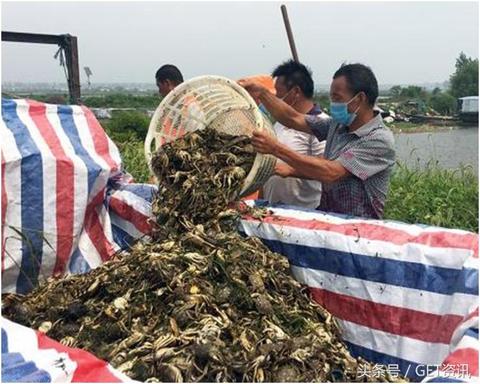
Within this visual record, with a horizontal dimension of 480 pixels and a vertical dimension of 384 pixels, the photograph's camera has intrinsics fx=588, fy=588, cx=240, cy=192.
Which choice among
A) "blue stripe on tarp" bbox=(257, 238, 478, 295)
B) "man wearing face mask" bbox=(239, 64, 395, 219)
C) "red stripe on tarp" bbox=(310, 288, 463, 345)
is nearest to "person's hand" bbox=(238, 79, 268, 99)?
"man wearing face mask" bbox=(239, 64, 395, 219)

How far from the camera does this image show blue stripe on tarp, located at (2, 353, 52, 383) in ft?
5.08

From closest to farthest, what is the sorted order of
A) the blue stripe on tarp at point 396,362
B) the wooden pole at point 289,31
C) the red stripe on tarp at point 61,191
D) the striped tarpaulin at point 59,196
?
the blue stripe on tarp at point 396,362
the striped tarpaulin at point 59,196
the red stripe on tarp at point 61,191
the wooden pole at point 289,31

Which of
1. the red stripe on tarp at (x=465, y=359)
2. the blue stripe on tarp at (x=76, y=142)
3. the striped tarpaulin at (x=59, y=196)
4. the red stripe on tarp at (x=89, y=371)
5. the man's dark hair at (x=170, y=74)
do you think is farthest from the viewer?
the man's dark hair at (x=170, y=74)

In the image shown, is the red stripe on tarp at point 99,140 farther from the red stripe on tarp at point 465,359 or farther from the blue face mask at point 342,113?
the red stripe on tarp at point 465,359

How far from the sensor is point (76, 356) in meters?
1.63

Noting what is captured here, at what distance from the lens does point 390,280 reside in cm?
245

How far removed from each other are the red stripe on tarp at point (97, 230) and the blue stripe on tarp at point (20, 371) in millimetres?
1805

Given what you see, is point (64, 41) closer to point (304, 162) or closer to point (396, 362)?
point (304, 162)

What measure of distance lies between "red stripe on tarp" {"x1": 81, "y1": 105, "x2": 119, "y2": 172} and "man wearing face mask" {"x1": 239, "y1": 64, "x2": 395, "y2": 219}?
3.28ft

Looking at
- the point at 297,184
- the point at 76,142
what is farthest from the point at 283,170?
the point at 76,142

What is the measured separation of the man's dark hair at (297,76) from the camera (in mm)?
3867

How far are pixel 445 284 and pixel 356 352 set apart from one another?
56 centimetres

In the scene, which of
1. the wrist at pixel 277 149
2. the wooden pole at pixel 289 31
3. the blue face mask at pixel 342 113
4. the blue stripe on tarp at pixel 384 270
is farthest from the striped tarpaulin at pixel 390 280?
the wooden pole at pixel 289 31

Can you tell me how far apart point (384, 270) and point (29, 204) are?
6.07 ft
